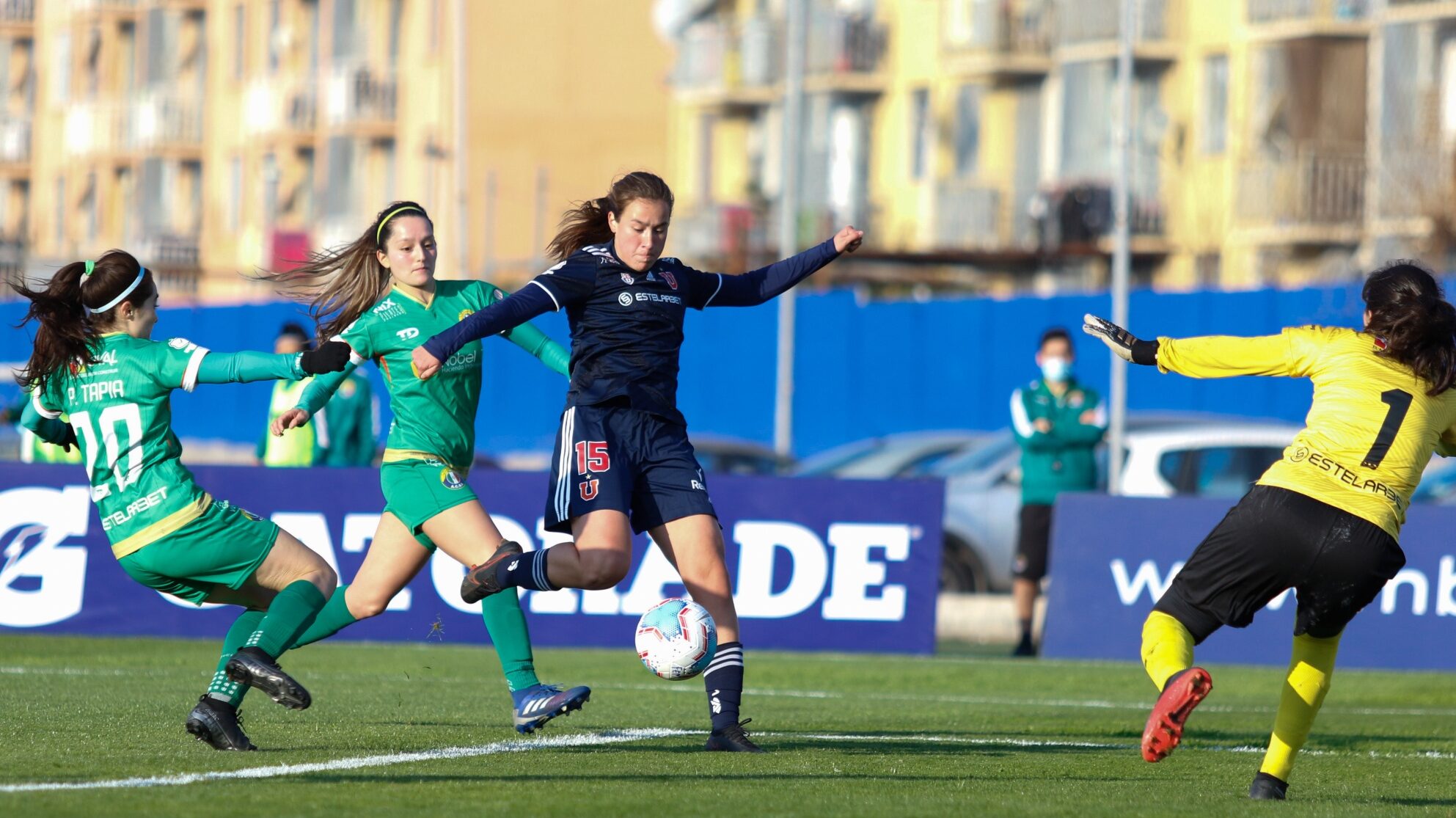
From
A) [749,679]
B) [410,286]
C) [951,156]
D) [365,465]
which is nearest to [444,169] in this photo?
[951,156]

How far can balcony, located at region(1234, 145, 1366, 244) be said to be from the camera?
34.5 metres

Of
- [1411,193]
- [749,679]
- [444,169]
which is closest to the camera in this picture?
[749,679]

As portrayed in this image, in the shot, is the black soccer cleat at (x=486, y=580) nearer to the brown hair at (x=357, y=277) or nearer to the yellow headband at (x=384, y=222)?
the brown hair at (x=357, y=277)

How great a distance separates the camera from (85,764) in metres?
7.50

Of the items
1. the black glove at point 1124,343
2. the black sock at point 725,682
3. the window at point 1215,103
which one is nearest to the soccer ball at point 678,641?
the black sock at point 725,682

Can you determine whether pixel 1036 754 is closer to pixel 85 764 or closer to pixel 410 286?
pixel 410 286

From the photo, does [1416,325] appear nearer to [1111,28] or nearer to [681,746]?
[681,746]

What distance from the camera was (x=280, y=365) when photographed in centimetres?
779

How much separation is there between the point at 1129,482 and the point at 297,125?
38.7 m

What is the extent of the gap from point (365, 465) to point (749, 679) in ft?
14.0

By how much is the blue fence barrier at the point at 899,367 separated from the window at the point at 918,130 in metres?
13.0

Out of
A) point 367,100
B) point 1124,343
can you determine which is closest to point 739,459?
point 1124,343

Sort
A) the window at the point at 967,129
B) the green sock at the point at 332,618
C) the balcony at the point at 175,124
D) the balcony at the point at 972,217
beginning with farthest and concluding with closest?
the balcony at the point at 175,124 → the window at the point at 967,129 → the balcony at the point at 972,217 → the green sock at the point at 332,618

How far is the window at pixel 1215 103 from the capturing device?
36.2m
